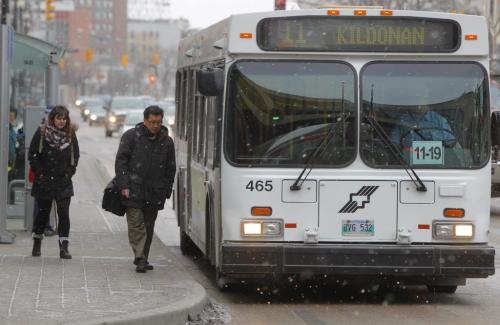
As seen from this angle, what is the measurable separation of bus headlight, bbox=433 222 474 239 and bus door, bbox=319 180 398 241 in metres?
0.39

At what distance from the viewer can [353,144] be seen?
11164 millimetres

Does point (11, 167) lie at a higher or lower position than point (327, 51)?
lower

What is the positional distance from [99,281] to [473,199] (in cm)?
343

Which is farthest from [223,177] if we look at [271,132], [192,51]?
[192,51]

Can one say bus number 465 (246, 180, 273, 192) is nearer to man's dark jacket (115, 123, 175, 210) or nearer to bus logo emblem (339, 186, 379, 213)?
bus logo emblem (339, 186, 379, 213)

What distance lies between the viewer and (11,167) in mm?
18531

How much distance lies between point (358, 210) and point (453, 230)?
2.88ft

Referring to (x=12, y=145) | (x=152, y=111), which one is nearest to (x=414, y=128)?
(x=152, y=111)

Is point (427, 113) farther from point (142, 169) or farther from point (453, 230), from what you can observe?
point (142, 169)

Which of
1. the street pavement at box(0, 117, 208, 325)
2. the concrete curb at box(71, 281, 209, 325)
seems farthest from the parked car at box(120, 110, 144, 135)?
the concrete curb at box(71, 281, 209, 325)

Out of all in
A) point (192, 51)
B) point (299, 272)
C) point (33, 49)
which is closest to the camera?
point (299, 272)

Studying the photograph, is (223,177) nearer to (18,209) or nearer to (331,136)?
(331,136)

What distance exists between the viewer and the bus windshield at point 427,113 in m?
11.2

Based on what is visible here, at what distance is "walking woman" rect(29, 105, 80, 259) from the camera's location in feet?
42.7
